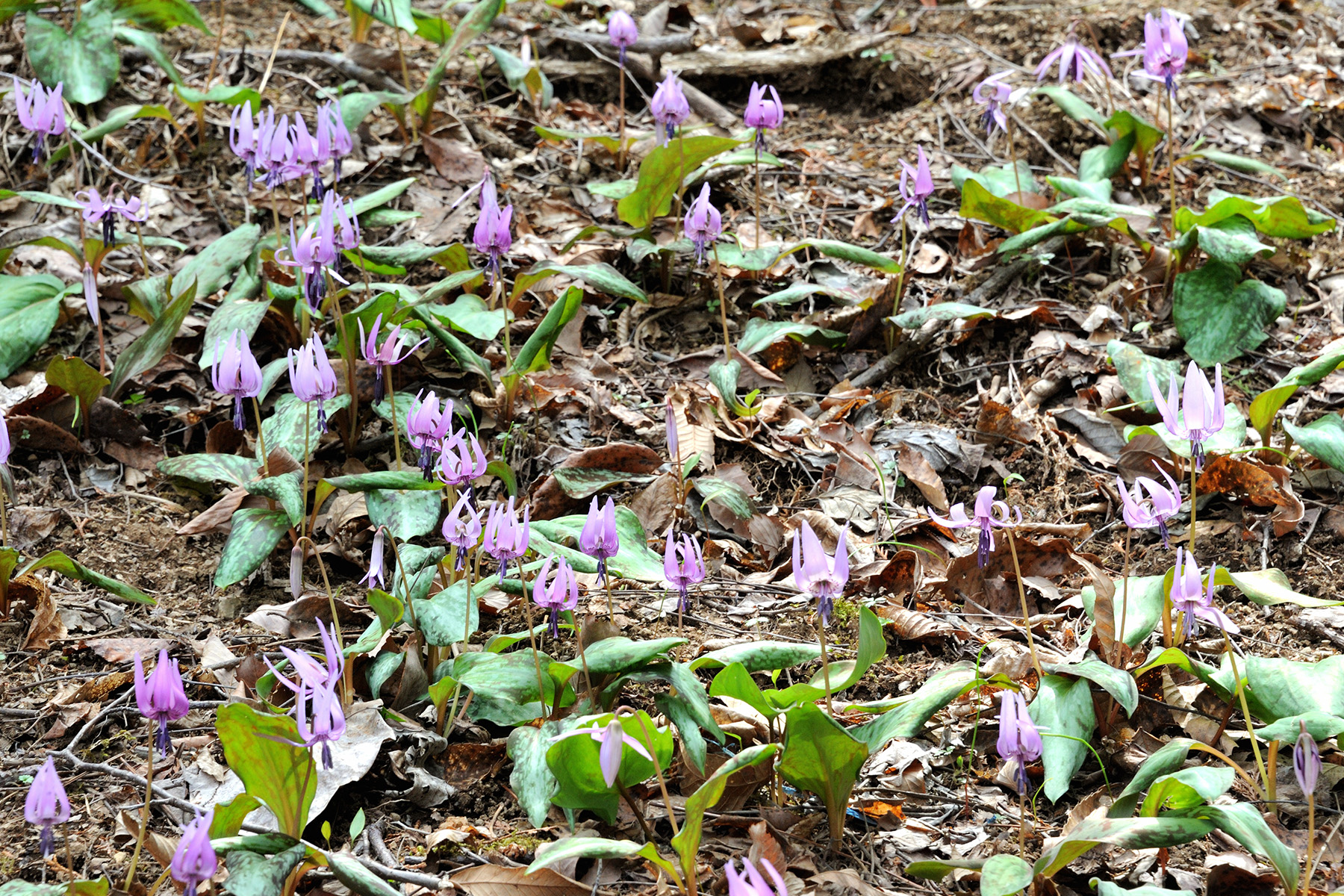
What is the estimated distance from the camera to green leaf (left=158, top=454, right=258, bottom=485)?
101 inches

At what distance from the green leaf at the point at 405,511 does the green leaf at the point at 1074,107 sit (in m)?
2.49

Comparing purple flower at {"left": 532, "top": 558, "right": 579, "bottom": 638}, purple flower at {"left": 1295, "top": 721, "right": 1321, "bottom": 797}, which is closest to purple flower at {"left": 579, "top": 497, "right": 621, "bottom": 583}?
purple flower at {"left": 532, "top": 558, "right": 579, "bottom": 638}

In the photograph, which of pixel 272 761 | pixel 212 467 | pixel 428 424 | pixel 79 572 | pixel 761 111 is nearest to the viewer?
pixel 272 761

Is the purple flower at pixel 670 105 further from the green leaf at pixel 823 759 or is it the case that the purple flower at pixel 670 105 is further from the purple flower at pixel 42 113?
the green leaf at pixel 823 759

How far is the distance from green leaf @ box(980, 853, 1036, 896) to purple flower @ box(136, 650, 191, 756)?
3.80ft

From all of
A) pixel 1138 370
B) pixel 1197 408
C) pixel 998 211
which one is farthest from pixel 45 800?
pixel 998 211

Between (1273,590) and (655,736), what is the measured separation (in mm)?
1204

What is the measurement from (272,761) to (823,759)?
0.84 m

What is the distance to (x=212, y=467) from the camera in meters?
2.58

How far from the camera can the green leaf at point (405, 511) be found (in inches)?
94.1

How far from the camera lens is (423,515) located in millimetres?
2420

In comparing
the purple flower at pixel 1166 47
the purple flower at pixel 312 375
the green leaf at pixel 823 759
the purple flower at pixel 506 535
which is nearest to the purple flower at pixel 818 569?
the green leaf at pixel 823 759

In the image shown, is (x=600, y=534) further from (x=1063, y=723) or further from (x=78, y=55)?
(x=78, y=55)

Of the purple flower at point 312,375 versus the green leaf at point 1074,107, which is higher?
the purple flower at point 312,375
